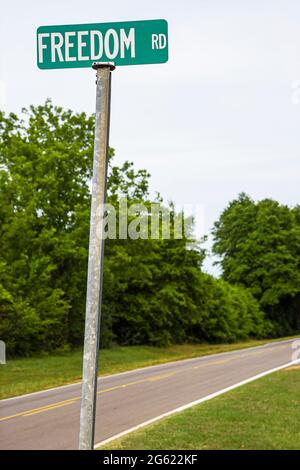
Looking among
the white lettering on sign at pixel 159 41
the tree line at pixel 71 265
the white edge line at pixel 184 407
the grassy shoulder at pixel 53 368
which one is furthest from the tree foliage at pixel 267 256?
the white lettering on sign at pixel 159 41

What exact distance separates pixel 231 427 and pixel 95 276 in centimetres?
827

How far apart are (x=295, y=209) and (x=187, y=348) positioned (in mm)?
35275

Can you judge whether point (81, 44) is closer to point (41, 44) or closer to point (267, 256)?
point (41, 44)

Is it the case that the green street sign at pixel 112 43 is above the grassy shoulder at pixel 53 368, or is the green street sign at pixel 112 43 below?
above

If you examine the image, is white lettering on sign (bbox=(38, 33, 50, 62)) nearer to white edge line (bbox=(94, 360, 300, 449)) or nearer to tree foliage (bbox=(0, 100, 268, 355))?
white edge line (bbox=(94, 360, 300, 449))

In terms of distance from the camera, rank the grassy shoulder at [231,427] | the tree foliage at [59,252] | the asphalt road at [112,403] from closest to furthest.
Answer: the grassy shoulder at [231,427], the asphalt road at [112,403], the tree foliage at [59,252]

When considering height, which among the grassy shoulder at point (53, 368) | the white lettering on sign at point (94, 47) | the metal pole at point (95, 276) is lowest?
the grassy shoulder at point (53, 368)

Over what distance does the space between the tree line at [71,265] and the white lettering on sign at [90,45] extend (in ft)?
78.2

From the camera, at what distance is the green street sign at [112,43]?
3.74 meters

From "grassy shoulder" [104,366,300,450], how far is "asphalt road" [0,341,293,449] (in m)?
0.88

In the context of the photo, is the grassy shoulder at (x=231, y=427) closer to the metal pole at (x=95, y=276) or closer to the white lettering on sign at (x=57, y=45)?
the metal pole at (x=95, y=276)

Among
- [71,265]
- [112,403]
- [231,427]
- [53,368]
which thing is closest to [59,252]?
[71,265]

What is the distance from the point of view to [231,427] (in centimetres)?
1105

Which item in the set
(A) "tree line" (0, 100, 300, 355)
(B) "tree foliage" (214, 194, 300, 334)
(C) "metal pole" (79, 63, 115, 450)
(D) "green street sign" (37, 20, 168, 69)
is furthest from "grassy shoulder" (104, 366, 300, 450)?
(B) "tree foliage" (214, 194, 300, 334)
